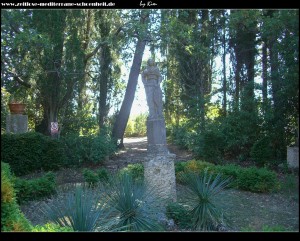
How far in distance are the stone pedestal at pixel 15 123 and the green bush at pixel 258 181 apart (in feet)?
24.4

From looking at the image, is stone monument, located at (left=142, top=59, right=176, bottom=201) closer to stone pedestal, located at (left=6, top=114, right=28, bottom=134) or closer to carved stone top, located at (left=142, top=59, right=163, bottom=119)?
carved stone top, located at (left=142, top=59, right=163, bottom=119)

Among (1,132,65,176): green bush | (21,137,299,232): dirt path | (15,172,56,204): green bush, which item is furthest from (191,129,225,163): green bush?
(15,172,56,204): green bush

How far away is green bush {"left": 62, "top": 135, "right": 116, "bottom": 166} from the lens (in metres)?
12.6

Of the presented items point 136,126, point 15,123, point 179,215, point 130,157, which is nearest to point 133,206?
point 179,215

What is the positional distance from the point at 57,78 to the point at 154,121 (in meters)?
6.25

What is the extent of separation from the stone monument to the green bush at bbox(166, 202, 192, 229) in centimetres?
66

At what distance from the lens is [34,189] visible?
8391mm

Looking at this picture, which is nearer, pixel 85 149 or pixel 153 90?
pixel 153 90

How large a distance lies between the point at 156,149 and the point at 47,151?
207 inches

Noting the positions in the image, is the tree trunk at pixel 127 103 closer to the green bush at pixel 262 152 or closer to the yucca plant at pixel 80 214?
the green bush at pixel 262 152

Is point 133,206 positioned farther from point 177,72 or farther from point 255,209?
point 177,72

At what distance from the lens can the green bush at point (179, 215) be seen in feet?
20.5

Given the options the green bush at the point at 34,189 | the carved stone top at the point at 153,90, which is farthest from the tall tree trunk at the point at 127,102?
the carved stone top at the point at 153,90

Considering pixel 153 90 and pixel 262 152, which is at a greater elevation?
pixel 153 90
